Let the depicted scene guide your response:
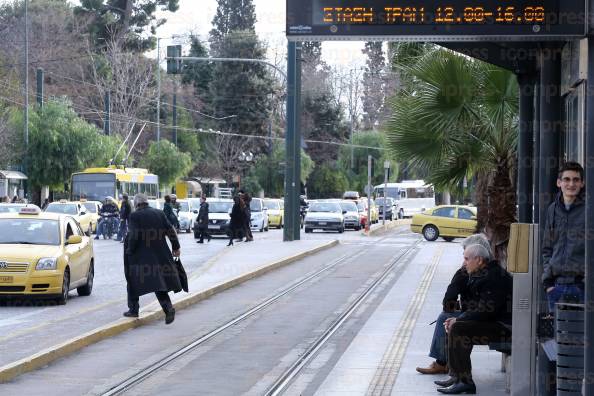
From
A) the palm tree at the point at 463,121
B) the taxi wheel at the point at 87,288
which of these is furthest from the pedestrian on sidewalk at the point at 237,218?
the palm tree at the point at 463,121

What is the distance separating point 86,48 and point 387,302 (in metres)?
57.7

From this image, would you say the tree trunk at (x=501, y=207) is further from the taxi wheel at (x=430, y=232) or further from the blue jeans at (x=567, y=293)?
the taxi wheel at (x=430, y=232)

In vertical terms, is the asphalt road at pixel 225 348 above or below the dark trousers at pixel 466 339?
below

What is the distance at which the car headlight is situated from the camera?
56.2ft

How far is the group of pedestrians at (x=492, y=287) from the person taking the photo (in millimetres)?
8609

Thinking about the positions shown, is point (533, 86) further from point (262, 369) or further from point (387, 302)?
point (387, 302)

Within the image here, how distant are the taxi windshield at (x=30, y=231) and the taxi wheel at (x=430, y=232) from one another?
27609 millimetres

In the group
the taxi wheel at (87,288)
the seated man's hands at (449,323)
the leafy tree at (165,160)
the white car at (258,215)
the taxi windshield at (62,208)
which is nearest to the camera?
the seated man's hands at (449,323)

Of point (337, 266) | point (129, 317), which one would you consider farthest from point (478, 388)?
point (337, 266)

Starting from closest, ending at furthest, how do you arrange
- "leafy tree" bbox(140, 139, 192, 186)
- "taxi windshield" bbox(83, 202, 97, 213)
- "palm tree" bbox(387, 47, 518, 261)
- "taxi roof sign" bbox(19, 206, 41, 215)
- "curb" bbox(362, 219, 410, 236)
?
"palm tree" bbox(387, 47, 518, 261), "taxi roof sign" bbox(19, 206, 41, 215), "taxi windshield" bbox(83, 202, 97, 213), "curb" bbox(362, 219, 410, 236), "leafy tree" bbox(140, 139, 192, 186)

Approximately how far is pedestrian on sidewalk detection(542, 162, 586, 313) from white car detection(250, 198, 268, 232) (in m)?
44.4

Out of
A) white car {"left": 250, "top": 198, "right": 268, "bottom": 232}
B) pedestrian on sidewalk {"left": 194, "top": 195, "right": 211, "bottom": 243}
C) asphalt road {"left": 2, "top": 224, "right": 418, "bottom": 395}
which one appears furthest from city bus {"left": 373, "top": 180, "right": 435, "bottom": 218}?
asphalt road {"left": 2, "top": 224, "right": 418, "bottom": 395}

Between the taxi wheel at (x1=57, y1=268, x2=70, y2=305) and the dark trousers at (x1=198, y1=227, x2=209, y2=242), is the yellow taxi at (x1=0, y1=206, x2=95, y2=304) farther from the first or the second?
the dark trousers at (x1=198, y1=227, x2=209, y2=242)

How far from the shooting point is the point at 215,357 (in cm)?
1252
